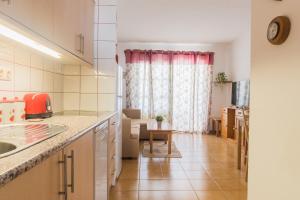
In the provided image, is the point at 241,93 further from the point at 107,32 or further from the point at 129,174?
the point at 107,32

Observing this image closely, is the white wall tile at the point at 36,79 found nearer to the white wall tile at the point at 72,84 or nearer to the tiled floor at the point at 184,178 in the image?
the white wall tile at the point at 72,84

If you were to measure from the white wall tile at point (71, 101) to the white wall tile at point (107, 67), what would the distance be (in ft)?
1.28

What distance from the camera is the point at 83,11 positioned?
87.5 inches

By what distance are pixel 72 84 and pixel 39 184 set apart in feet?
6.72

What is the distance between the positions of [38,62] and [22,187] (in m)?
1.64

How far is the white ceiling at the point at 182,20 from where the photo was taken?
4.08 meters

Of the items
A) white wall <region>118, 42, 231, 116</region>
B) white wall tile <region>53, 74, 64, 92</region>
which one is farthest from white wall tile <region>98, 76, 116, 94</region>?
white wall <region>118, 42, 231, 116</region>

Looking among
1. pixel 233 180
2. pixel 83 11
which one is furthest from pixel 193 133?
pixel 83 11

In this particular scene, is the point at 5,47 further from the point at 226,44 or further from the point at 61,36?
the point at 226,44

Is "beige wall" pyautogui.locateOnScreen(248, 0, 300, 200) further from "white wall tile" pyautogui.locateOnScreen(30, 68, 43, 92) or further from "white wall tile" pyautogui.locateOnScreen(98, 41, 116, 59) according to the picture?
"white wall tile" pyautogui.locateOnScreen(30, 68, 43, 92)

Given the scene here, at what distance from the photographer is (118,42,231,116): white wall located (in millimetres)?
6867

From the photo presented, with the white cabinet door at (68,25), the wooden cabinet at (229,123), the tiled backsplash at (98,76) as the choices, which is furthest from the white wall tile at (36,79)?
the wooden cabinet at (229,123)

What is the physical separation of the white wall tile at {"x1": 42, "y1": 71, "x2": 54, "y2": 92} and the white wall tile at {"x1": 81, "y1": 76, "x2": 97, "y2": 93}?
398 mm

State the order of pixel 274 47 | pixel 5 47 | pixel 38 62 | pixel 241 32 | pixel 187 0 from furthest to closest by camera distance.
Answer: pixel 241 32
pixel 187 0
pixel 38 62
pixel 5 47
pixel 274 47
